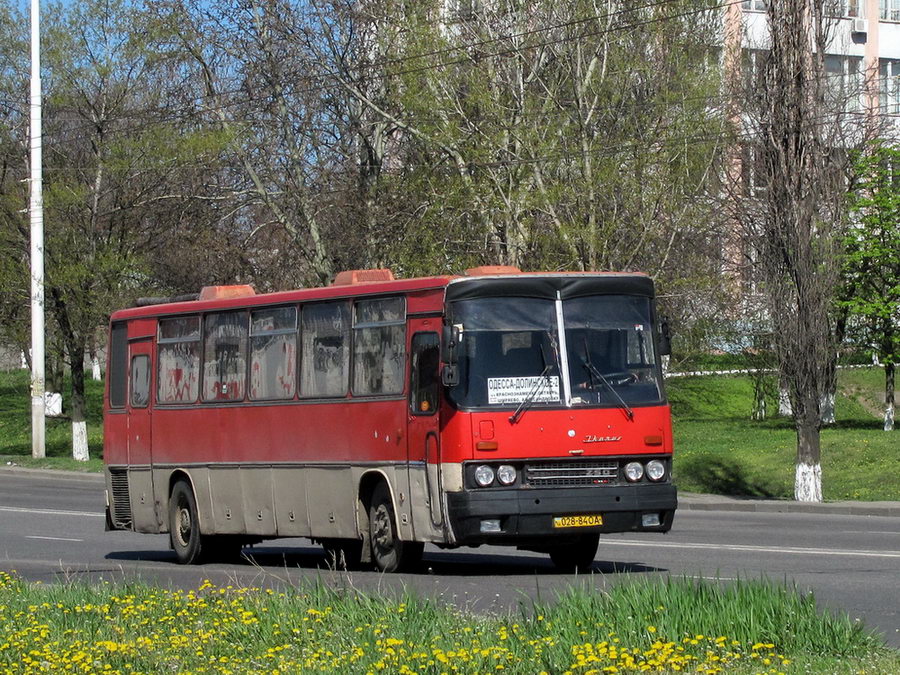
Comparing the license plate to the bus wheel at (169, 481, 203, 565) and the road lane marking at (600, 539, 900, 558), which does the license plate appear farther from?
the bus wheel at (169, 481, 203, 565)

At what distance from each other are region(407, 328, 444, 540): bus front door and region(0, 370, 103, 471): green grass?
25.5m

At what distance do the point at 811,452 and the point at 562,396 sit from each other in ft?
45.4

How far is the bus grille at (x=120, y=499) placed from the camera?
754 inches

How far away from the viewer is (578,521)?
46.3 feet

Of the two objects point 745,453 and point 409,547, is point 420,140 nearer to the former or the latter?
point 745,453

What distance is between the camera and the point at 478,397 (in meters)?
14.3

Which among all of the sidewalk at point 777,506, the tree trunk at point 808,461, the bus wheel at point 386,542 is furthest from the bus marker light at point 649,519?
the tree trunk at point 808,461

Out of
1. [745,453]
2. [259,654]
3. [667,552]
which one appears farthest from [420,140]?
[259,654]

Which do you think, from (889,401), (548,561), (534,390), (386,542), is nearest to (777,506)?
(548,561)

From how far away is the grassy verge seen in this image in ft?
26.0

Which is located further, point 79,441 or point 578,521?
point 79,441

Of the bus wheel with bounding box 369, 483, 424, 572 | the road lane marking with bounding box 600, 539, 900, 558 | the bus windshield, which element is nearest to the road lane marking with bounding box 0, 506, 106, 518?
the road lane marking with bounding box 600, 539, 900, 558

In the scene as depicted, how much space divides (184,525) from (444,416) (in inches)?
198

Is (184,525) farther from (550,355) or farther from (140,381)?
(550,355)
